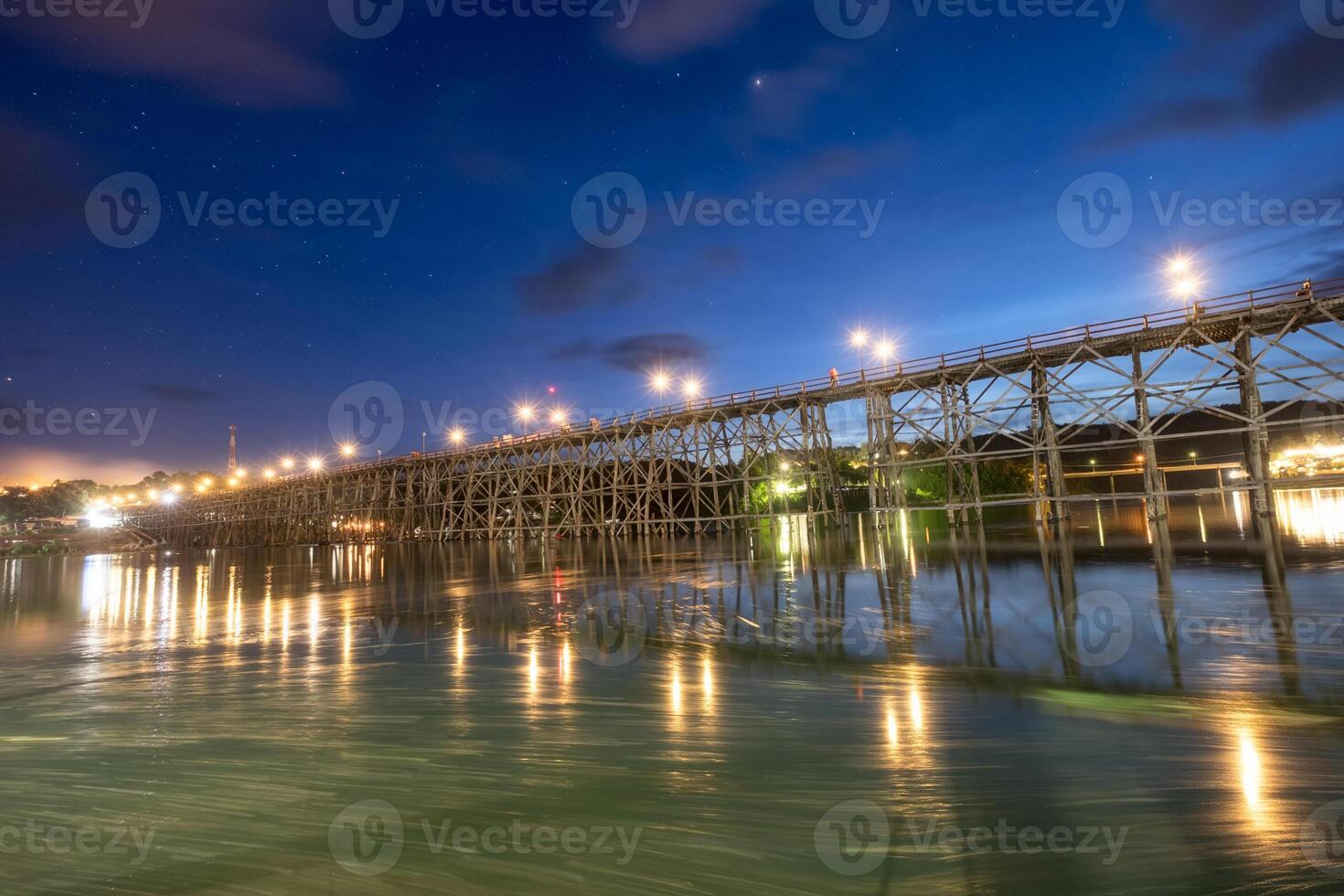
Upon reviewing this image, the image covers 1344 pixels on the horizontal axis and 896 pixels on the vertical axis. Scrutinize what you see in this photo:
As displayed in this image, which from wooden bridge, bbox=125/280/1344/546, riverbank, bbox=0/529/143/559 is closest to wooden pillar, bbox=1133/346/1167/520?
wooden bridge, bbox=125/280/1344/546

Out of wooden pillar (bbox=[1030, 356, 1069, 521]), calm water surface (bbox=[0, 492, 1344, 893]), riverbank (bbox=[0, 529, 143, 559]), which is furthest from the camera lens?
riverbank (bbox=[0, 529, 143, 559])

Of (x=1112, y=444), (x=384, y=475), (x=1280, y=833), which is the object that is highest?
(x=384, y=475)

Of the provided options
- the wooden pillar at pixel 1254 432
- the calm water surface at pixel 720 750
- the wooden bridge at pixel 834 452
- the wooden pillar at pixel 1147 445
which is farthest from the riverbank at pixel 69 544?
the wooden pillar at pixel 1254 432

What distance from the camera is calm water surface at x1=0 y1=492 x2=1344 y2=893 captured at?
3.05m

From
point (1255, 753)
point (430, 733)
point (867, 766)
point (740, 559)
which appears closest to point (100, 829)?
point (430, 733)

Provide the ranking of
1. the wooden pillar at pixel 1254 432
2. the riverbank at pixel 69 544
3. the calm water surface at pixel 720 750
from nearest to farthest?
the calm water surface at pixel 720 750, the wooden pillar at pixel 1254 432, the riverbank at pixel 69 544

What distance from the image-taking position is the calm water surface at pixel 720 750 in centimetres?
305

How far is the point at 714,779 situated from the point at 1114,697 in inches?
141

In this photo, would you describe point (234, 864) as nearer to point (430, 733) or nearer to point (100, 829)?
point (100, 829)

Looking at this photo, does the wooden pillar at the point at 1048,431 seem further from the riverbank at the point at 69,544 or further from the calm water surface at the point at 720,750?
the riverbank at the point at 69,544

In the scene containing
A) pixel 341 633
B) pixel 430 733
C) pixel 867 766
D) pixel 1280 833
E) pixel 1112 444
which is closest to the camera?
pixel 1280 833

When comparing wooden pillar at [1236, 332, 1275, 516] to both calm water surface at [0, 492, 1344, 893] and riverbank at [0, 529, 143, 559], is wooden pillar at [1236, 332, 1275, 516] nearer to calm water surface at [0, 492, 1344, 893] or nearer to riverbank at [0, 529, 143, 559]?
calm water surface at [0, 492, 1344, 893]

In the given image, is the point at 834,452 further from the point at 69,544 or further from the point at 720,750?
the point at 69,544

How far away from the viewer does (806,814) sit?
3414 mm
